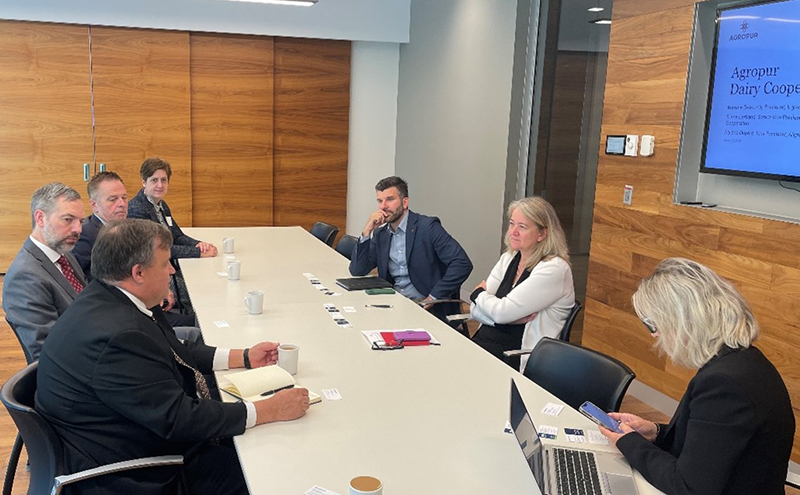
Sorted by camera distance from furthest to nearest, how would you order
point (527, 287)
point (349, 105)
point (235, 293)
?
point (349, 105) < point (235, 293) < point (527, 287)

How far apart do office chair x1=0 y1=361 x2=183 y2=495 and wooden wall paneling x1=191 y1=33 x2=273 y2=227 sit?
19.4ft

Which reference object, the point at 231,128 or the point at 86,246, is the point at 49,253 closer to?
the point at 86,246

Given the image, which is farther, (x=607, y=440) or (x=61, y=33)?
(x=61, y=33)

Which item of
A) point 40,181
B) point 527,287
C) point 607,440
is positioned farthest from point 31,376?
point 40,181

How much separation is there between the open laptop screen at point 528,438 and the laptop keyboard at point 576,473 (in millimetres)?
65

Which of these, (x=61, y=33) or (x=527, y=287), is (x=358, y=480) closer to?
(x=527, y=287)

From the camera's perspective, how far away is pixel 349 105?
8.38m

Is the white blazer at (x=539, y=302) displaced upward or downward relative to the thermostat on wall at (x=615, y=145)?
downward

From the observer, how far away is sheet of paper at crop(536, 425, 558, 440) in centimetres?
209

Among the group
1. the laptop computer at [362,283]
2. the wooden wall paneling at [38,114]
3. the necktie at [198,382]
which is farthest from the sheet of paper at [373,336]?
the wooden wall paneling at [38,114]

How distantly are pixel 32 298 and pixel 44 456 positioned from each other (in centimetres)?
105

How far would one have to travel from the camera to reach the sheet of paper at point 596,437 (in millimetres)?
2076

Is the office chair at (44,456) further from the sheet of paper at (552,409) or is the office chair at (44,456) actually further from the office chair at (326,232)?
the office chair at (326,232)

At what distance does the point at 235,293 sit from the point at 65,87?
4776mm
